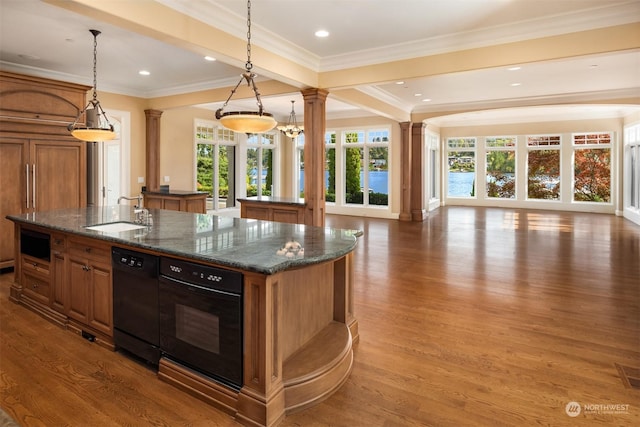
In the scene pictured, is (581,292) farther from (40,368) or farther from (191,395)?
(40,368)

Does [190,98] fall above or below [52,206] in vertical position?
above

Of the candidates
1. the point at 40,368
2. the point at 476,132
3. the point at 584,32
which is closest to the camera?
the point at 40,368

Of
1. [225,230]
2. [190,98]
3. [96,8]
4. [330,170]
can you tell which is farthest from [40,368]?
[330,170]

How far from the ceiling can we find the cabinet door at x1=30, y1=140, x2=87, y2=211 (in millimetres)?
1357

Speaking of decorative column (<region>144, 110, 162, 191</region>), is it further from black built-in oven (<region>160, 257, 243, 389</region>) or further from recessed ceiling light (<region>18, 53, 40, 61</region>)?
black built-in oven (<region>160, 257, 243, 389</region>)

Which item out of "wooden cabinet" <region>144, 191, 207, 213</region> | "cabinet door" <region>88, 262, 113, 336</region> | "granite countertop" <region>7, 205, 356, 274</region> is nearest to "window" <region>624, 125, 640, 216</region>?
"granite countertop" <region>7, 205, 356, 274</region>

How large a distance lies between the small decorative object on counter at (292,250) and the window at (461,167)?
13354 mm

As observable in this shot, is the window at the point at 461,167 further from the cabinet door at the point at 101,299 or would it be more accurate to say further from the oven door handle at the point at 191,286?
the oven door handle at the point at 191,286

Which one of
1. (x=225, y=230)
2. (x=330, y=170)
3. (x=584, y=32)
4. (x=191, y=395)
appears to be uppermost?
(x=584, y=32)

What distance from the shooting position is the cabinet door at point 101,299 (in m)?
2.95

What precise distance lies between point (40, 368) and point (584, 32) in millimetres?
6030

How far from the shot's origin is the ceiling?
4051 millimetres

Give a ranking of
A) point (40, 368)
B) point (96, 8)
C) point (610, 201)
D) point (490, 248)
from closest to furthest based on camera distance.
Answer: point (40, 368) < point (96, 8) < point (490, 248) < point (610, 201)

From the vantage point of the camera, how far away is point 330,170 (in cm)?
1276
